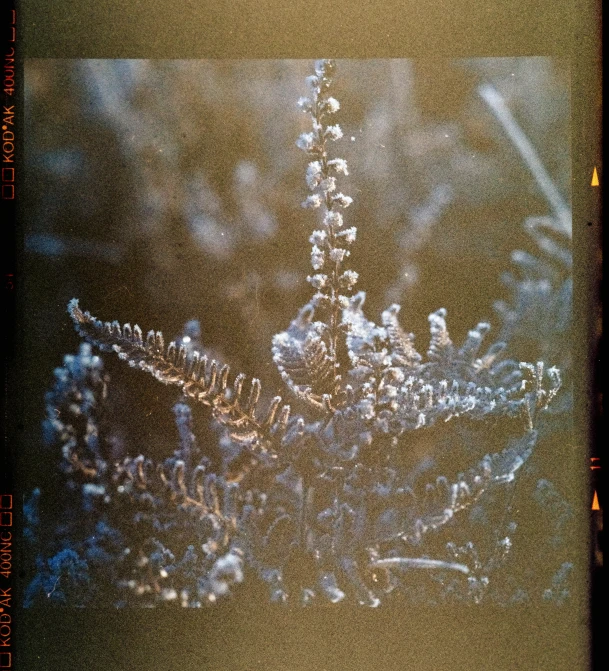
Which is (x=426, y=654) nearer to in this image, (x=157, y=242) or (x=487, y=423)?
(x=487, y=423)

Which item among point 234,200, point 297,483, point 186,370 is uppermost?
point 234,200

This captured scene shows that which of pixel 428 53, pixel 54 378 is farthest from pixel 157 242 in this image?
pixel 428 53

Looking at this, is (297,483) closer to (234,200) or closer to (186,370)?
(186,370)

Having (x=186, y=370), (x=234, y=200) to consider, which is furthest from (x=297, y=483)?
(x=234, y=200)

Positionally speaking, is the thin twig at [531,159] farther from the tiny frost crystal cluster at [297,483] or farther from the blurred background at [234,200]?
the tiny frost crystal cluster at [297,483]

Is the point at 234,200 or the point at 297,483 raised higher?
the point at 234,200

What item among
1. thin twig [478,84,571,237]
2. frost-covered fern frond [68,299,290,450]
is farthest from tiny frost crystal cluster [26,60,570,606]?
thin twig [478,84,571,237]
